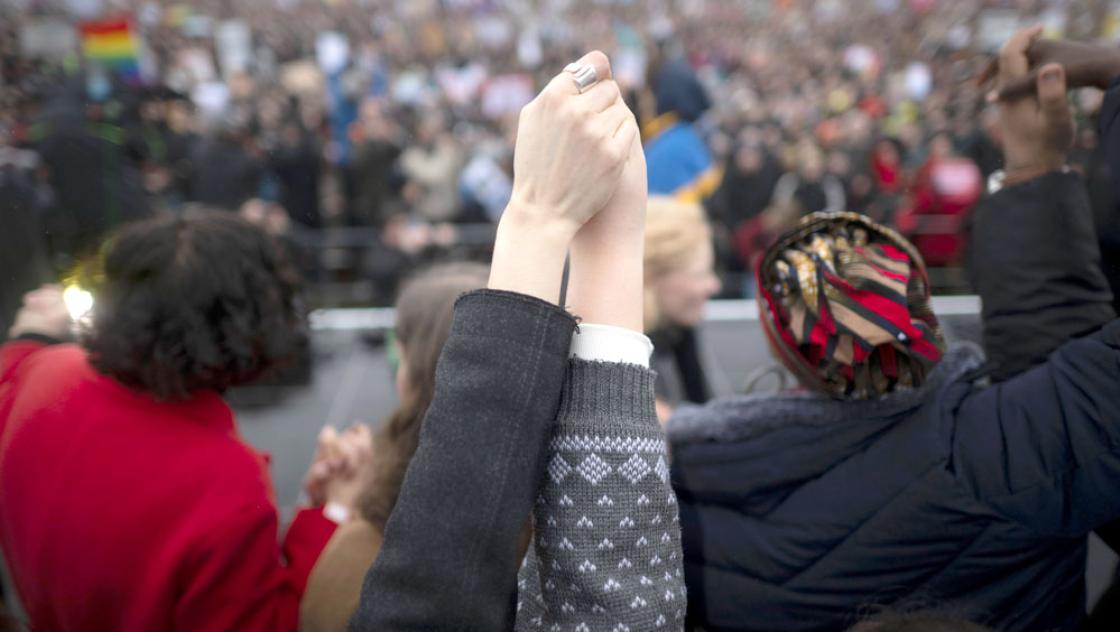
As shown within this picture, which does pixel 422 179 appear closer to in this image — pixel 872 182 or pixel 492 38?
pixel 872 182

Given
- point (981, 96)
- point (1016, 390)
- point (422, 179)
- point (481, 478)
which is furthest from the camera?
point (422, 179)

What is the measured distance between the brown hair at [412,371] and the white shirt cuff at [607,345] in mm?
308

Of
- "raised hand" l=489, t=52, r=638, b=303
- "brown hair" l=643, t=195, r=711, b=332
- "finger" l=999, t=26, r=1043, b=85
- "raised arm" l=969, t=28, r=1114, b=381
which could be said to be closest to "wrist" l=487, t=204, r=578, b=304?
"raised hand" l=489, t=52, r=638, b=303

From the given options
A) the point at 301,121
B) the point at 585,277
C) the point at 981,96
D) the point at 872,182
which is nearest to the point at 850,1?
the point at 872,182

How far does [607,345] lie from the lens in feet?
2.42

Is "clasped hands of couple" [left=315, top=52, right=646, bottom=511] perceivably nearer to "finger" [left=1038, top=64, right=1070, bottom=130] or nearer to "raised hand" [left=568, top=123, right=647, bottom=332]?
"raised hand" [left=568, top=123, right=647, bottom=332]

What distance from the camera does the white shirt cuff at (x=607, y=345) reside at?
735 mm

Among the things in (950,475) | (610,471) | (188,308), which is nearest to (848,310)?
(950,475)

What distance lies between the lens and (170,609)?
104cm

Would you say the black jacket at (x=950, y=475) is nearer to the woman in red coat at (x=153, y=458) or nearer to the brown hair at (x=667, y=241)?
the woman in red coat at (x=153, y=458)

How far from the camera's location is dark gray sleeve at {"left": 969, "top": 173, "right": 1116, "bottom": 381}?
1.16 meters

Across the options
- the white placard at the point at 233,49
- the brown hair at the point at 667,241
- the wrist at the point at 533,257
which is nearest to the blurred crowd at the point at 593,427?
the wrist at the point at 533,257

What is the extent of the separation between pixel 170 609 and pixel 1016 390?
1.13 meters

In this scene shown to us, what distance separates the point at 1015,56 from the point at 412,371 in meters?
1.05
